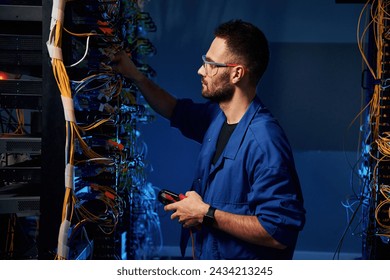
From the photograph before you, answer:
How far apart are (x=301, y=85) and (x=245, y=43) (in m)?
1.51

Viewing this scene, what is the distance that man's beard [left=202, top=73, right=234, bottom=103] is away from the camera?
6.78ft

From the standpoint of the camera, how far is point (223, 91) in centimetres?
210

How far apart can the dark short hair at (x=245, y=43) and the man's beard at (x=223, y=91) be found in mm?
111

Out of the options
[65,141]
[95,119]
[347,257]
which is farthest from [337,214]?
[65,141]

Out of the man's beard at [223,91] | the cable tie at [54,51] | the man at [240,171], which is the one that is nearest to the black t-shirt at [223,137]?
the man at [240,171]

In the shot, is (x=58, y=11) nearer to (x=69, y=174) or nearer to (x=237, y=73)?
(x=69, y=174)

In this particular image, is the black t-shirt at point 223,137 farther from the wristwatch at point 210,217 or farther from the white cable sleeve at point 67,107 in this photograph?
the white cable sleeve at point 67,107

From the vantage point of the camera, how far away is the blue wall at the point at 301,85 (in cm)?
336

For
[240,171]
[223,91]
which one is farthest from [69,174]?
[223,91]

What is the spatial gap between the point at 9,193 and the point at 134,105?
798 millimetres

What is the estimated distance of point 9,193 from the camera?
1.81m

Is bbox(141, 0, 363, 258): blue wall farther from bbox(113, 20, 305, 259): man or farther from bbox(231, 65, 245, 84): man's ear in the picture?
bbox(231, 65, 245, 84): man's ear

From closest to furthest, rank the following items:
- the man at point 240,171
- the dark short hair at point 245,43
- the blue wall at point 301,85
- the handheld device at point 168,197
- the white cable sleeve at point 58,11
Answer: the white cable sleeve at point 58,11 → the man at point 240,171 → the handheld device at point 168,197 → the dark short hair at point 245,43 → the blue wall at point 301,85

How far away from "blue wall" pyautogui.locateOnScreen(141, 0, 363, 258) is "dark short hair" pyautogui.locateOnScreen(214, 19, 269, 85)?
1367 mm
